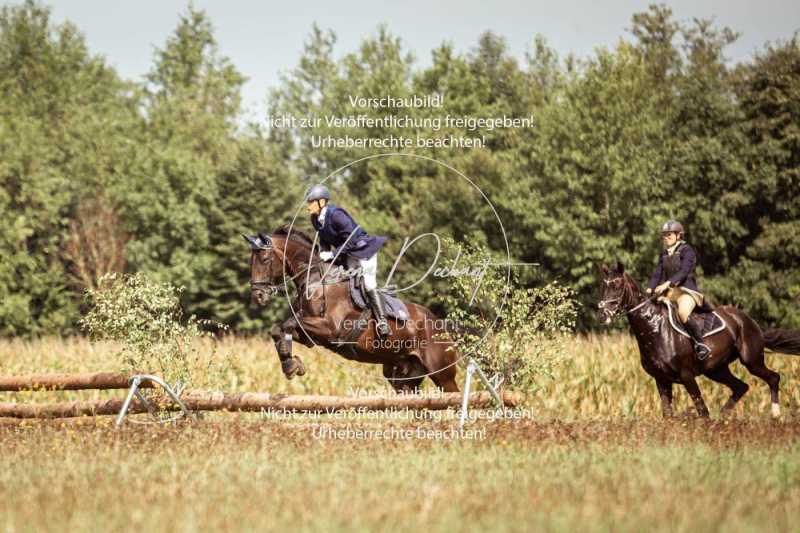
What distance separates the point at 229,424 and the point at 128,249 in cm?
3178

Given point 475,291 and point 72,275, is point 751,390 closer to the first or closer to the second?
point 475,291

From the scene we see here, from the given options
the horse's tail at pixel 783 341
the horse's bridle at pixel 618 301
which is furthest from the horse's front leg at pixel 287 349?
the horse's tail at pixel 783 341

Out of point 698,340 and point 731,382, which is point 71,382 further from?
point 731,382

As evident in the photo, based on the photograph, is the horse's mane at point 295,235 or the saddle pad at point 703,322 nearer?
the horse's mane at point 295,235

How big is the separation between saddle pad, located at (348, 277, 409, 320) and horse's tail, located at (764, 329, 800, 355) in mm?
5768

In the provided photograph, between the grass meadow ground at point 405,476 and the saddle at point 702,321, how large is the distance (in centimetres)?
137

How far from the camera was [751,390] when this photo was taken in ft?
58.4

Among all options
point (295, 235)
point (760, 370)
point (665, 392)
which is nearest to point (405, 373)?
point (295, 235)

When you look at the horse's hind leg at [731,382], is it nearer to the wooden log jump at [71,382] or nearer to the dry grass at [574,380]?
the dry grass at [574,380]

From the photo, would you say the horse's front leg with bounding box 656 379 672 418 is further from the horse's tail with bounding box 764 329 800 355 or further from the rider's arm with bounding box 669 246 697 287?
the horse's tail with bounding box 764 329 800 355

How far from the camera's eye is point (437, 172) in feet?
128

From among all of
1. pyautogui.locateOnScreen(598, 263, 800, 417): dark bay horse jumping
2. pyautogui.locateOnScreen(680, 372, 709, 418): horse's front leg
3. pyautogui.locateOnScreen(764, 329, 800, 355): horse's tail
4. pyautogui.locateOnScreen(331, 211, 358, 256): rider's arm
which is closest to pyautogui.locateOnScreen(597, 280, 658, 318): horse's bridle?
pyautogui.locateOnScreen(598, 263, 800, 417): dark bay horse jumping

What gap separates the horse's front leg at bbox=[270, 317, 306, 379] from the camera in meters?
11.9

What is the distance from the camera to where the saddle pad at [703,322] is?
13.5 m
